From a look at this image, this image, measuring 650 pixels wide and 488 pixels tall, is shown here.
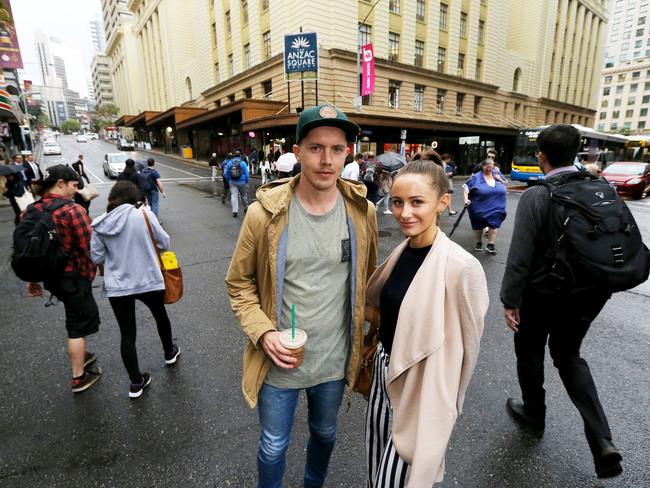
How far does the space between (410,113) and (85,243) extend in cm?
2833

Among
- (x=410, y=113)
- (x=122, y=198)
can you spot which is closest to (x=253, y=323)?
(x=122, y=198)

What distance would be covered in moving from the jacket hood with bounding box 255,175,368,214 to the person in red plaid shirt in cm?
214

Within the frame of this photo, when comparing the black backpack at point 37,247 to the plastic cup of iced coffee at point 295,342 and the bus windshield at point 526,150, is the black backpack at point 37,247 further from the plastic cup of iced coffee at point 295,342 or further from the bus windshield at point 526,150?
the bus windshield at point 526,150

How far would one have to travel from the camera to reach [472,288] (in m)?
1.37

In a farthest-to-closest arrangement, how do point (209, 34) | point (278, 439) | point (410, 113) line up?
point (209, 34), point (410, 113), point (278, 439)

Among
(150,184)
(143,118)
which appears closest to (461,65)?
(150,184)

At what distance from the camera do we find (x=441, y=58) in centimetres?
2959

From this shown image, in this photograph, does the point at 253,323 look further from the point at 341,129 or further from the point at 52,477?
A: the point at 52,477

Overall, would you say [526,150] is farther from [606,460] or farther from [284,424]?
[284,424]

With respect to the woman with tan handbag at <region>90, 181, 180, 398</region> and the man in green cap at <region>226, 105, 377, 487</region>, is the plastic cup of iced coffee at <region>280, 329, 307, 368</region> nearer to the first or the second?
the man in green cap at <region>226, 105, 377, 487</region>

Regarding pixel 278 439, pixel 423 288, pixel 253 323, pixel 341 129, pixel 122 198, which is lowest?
pixel 278 439

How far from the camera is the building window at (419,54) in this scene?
1105 inches

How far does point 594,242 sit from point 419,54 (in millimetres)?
31202

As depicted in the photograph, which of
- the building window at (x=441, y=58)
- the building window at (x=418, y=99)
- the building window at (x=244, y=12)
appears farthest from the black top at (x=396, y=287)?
the building window at (x=244, y=12)
